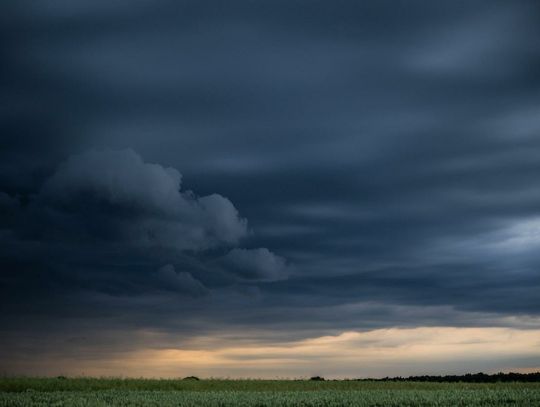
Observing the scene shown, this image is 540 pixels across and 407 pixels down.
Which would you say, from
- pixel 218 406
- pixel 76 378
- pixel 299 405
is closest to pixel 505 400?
pixel 299 405

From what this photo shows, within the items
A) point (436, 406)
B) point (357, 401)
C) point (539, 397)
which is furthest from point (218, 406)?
point (539, 397)

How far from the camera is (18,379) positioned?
71625 mm

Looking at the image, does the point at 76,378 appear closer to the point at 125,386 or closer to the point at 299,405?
the point at 125,386

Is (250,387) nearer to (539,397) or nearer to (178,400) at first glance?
(178,400)

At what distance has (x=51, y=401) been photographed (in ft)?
154

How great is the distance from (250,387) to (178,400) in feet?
72.1

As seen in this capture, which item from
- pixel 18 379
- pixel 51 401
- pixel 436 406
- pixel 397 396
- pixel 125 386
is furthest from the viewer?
pixel 18 379

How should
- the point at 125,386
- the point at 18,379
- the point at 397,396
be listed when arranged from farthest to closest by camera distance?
the point at 18,379 < the point at 125,386 < the point at 397,396

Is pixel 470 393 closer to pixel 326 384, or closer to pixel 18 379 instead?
pixel 326 384

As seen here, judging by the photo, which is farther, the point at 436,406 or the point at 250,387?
the point at 250,387

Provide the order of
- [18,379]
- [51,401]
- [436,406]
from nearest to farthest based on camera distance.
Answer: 1. [436,406]
2. [51,401]
3. [18,379]

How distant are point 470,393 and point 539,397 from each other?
22.7 ft

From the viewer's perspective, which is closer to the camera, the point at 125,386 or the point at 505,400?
the point at 505,400

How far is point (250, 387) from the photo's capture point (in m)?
69.1
